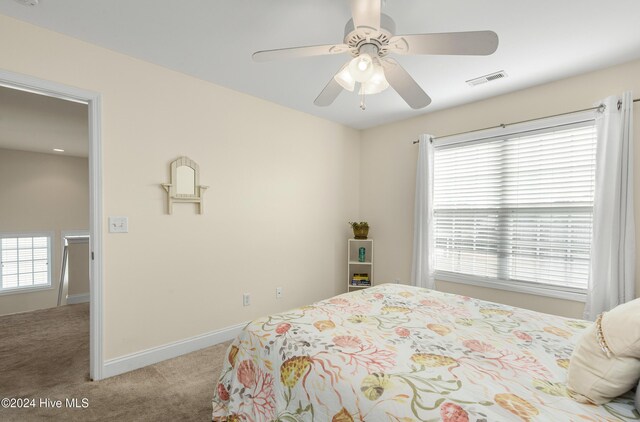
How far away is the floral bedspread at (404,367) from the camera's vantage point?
994 millimetres

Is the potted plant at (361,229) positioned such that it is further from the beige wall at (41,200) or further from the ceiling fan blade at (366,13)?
the beige wall at (41,200)

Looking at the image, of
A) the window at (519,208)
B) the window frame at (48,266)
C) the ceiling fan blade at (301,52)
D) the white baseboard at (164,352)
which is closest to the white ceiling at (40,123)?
the window frame at (48,266)

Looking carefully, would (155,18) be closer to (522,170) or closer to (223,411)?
(223,411)

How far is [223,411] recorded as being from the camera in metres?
1.70

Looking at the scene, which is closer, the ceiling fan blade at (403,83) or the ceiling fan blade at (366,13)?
the ceiling fan blade at (366,13)

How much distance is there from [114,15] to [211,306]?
2.37m

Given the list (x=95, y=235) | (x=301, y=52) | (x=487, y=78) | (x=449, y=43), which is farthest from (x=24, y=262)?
(x=487, y=78)

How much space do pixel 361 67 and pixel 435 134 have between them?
232cm

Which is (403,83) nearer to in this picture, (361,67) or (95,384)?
(361,67)

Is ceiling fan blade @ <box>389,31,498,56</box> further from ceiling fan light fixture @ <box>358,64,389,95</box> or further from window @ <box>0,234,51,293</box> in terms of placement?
window @ <box>0,234,51,293</box>

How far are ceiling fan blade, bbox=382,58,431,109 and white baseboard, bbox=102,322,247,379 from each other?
2641mm

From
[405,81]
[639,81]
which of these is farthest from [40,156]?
[639,81]

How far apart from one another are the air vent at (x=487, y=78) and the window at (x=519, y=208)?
609 mm

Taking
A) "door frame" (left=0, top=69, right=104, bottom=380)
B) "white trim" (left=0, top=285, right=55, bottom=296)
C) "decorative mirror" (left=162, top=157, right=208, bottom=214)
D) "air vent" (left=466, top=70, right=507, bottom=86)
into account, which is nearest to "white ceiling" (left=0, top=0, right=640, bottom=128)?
"air vent" (left=466, top=70, right=507, bottom=86)
